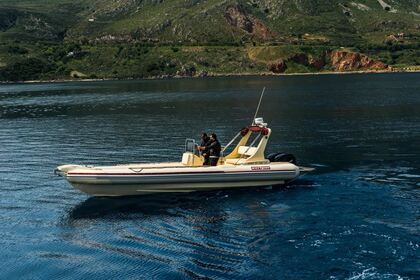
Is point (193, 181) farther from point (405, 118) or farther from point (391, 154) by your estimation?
point (405, 118)

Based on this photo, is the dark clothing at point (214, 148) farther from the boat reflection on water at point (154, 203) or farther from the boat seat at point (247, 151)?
the boat reflection on water at point (154, 203)

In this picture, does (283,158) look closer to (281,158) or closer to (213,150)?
(281,158)

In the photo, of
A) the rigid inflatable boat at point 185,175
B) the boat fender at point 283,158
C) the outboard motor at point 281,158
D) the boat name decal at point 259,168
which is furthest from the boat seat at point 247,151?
the boat fender at point 283,158

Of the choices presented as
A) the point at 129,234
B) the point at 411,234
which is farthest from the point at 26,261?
the point at 411,234

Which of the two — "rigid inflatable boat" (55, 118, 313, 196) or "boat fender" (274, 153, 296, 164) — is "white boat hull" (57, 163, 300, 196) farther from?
"boat fender" (274, 153, 296, 164)

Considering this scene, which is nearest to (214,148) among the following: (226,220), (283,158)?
(283,158)

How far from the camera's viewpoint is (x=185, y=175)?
26625 millimetres

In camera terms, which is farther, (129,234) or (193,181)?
(193,181)

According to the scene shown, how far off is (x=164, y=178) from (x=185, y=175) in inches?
42.7

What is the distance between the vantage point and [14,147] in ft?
149

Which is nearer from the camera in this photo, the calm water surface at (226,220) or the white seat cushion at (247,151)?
the calm water surface at (226,220)

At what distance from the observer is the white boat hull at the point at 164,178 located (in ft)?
84.4

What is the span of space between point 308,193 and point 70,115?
5269 centimetres

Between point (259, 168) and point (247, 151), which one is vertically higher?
point (247, 151)
